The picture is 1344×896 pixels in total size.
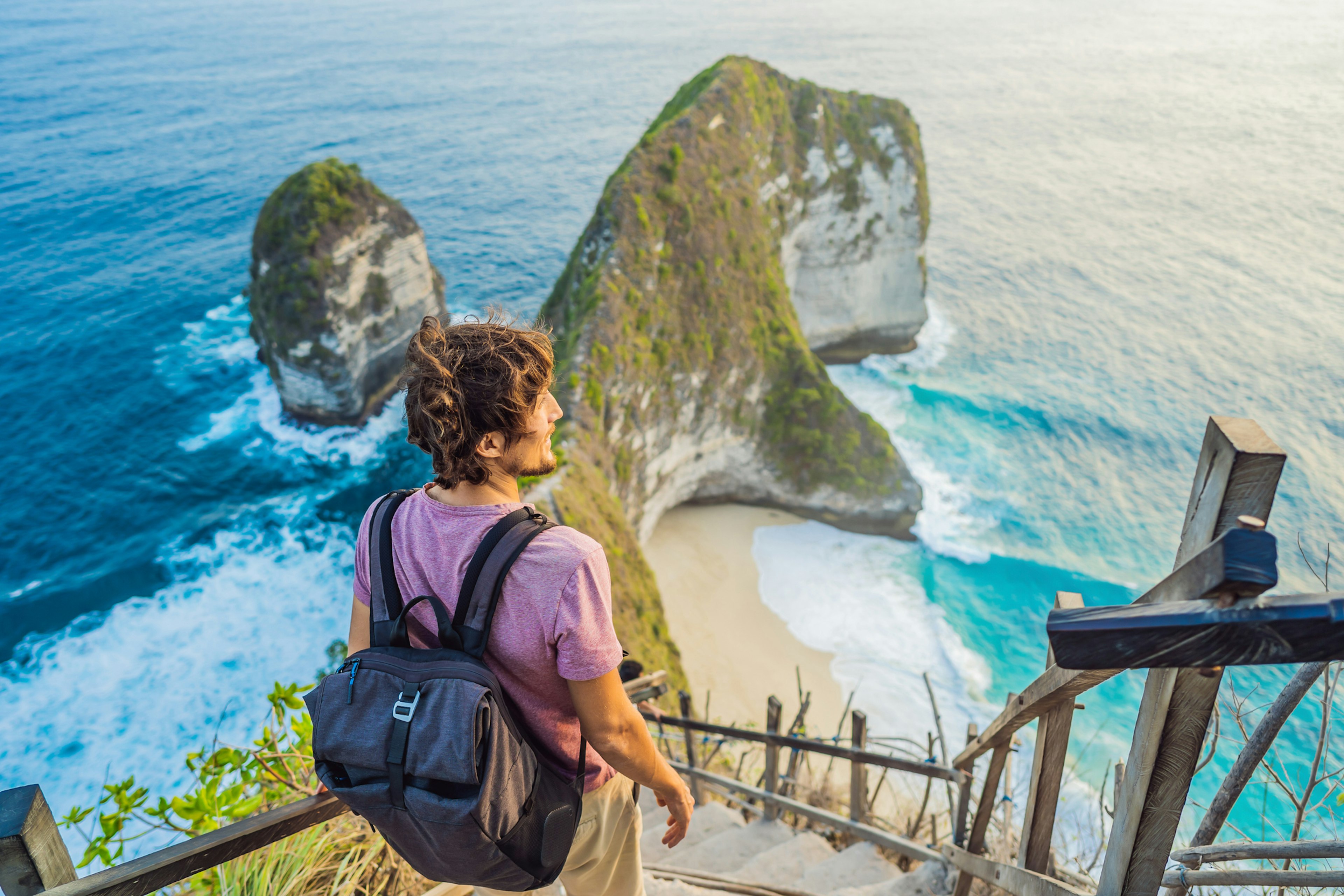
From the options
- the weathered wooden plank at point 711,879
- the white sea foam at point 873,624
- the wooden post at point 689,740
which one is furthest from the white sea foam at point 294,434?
the weathered wooden plank at point 711,879

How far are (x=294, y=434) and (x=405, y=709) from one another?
87.9ft

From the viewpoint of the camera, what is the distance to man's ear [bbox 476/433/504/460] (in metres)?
1.68

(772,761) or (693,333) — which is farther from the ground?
(693,333)

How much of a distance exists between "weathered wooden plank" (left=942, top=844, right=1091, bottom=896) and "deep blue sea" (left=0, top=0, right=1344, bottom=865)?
359 centimetres

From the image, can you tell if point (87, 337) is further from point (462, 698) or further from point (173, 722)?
point (462, 698)

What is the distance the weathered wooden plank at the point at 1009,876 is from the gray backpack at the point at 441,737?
161 cm

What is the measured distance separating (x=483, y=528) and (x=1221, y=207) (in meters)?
62.4

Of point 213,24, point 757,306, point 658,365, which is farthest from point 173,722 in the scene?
point 213,24

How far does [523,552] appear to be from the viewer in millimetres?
1599

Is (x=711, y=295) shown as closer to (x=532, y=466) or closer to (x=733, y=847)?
(x=733, y=847)

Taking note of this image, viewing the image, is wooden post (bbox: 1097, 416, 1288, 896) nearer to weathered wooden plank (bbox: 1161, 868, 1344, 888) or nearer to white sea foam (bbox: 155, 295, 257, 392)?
weathered wooden plank (bbox: 1161, 868, 1344, 888)

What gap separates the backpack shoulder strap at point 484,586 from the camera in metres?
1.59

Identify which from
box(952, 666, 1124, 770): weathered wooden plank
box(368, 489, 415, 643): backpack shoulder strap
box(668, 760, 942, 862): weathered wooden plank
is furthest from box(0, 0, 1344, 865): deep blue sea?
box(952, 666, 1124, 770): weathered wooden plank

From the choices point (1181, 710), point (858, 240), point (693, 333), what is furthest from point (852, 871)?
point (858, 240)
